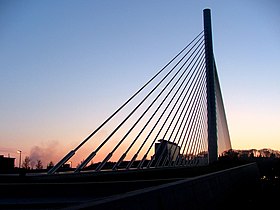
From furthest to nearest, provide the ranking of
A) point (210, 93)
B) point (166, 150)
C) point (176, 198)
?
point (210, 93) < point (166, 150) < point (176, 198)

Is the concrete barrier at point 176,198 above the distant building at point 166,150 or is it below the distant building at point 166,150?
below

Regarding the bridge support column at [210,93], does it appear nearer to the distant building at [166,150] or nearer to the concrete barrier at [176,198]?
the distant building at [166,150]

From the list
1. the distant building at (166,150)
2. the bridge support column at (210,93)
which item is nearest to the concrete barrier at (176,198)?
the distant building at (166,150)

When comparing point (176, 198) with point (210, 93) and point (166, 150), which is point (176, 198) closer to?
point (166, 150)

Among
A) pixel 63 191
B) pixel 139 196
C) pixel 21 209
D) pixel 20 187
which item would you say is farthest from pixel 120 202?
pixel 20 187

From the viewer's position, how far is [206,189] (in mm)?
5699

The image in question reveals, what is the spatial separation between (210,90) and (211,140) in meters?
2.71

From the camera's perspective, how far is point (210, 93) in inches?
849

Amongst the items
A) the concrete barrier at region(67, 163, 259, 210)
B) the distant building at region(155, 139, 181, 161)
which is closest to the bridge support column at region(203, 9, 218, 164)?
the distant building at region(155, 139, 181, 161)

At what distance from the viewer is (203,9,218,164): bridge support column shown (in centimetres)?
2114

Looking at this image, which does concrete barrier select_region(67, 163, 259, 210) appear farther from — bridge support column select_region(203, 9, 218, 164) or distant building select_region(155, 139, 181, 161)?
bridge support column select_region(203, 9, 218, 164)

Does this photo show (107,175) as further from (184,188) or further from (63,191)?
(184,188)

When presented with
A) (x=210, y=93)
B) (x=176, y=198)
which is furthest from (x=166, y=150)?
(x=176, y=198)

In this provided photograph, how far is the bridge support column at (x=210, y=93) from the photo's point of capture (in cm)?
2114
